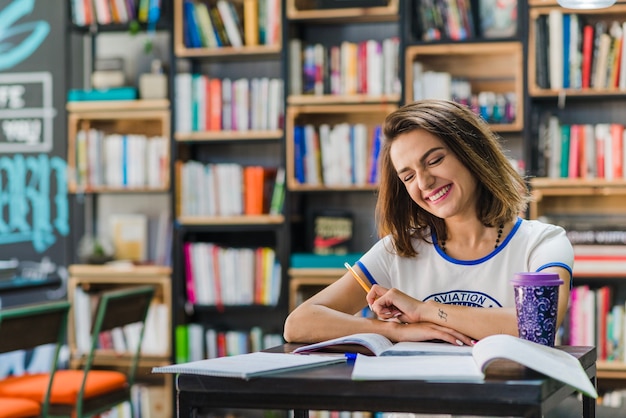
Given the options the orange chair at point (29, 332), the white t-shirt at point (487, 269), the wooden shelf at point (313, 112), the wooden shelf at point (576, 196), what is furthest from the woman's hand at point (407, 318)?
the wooden shelf at point (313, 112)

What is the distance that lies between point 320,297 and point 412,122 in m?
0.44

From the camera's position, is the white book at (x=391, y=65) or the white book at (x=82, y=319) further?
the white book at (x=82, y=319)

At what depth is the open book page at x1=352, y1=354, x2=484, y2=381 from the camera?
4.04ft

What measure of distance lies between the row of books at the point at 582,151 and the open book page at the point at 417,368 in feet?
8.62

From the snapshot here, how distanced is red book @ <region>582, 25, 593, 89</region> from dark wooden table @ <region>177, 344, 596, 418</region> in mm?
2753

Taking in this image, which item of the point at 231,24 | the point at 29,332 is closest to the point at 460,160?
the point at 29,332

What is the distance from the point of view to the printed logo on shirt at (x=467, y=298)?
2041mm

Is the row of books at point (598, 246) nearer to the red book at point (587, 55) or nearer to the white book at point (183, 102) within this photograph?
the red book at point (587, 55)

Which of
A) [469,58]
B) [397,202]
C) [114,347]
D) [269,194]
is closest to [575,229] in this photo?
[469,58]

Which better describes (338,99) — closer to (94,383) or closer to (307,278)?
(307,278)

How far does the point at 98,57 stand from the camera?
471 cm

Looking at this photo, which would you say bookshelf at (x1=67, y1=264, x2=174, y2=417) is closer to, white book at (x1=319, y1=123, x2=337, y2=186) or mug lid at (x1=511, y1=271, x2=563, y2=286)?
white book at (x1=319, y1=123, x2=337, y2=186)

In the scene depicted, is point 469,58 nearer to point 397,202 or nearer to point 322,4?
point 322,4

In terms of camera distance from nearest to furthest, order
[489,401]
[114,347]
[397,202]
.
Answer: [489,401]
[397,202]
[114,347]
